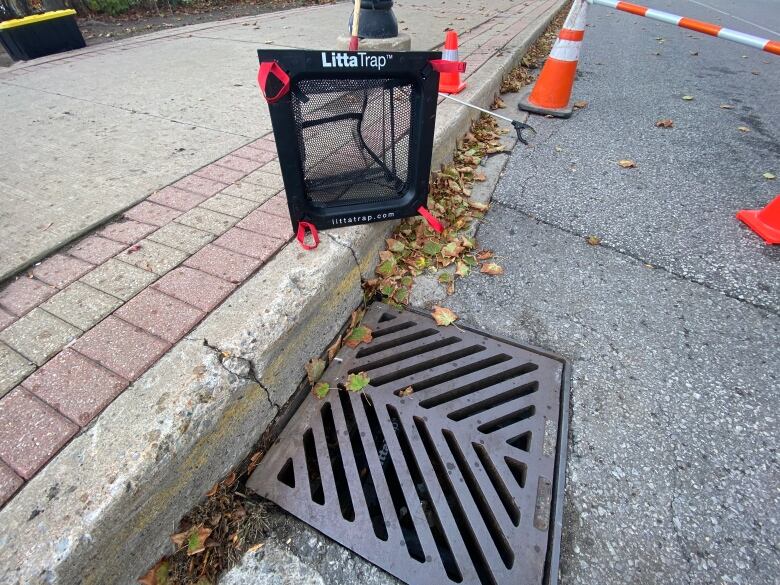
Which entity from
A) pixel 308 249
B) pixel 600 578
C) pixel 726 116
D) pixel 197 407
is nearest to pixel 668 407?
pixel 600 578

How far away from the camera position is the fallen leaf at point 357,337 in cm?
195

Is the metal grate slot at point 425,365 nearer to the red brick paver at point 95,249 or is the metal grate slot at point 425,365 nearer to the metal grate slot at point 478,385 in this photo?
the metal grate slot at point 478,385

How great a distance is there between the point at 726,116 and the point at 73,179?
548 centimetres

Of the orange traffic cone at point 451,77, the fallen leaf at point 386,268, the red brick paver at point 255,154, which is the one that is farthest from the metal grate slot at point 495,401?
the orange traffic cone at point 451,77

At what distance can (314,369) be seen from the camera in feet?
5.83

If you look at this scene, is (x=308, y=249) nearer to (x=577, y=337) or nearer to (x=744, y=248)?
(x=577, y=337)

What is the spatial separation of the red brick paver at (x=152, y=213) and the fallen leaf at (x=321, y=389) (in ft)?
3.76

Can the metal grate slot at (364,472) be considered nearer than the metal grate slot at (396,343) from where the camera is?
Yes

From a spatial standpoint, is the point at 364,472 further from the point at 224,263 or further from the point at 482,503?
the point at 224,263

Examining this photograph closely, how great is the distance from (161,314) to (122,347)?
0.58ft

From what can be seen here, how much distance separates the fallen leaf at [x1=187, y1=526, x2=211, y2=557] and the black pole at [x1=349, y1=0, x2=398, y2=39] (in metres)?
3.55

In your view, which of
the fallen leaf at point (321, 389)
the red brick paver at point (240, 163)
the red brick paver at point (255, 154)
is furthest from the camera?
the red brick paver at point (255, 154)

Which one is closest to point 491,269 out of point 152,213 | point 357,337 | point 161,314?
point 357,337

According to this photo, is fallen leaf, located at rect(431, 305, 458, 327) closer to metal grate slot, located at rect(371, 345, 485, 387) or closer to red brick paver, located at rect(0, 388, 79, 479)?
metal grate slot, located at rect(371, 345, 485, 387)
